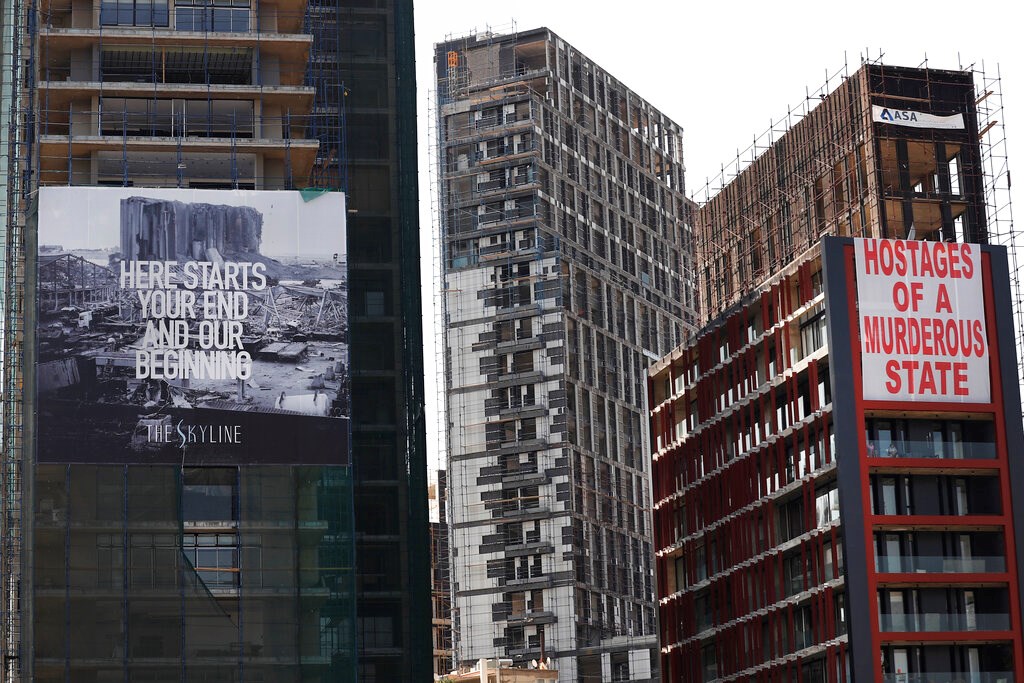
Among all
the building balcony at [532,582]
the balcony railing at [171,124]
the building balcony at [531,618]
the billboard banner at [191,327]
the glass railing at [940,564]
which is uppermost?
the balcony railing at [171,124]

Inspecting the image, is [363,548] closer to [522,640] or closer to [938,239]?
[938,239]

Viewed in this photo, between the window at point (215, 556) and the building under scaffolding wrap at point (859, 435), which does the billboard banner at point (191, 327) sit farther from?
the building under scaffolding wrap at point (859, 435)

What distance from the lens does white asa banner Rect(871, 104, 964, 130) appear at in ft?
341

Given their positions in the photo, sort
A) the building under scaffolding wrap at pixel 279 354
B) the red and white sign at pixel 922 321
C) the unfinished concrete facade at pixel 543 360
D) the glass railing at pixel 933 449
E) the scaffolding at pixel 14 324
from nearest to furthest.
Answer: the building under scaffolding wrap at pixel 279 354, the scaffolding at pixel 14 324, the glass railing at pixel 933 449, the red and white sign at pixel 922 321, the unfinished concrete facade at pixel 543 360

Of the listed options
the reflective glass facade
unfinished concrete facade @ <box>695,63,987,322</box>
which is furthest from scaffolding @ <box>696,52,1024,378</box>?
the reflective glass facade

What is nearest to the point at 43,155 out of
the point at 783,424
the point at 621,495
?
the point at 783,424

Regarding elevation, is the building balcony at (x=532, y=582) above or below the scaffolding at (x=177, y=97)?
below

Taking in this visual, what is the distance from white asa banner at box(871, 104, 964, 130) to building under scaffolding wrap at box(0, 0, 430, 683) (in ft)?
87.3

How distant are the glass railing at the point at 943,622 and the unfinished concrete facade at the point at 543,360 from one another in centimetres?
5954

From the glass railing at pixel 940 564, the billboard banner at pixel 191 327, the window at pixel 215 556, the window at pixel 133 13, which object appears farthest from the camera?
the glass railing at pixel 940 564

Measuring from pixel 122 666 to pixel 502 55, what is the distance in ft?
326

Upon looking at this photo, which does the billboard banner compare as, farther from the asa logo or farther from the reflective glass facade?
the asa logo

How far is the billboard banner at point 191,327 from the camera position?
75.8 meters

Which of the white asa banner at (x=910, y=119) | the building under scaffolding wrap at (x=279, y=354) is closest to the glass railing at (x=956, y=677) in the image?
the building under scaffolding wrap at (x=279, y=354)
